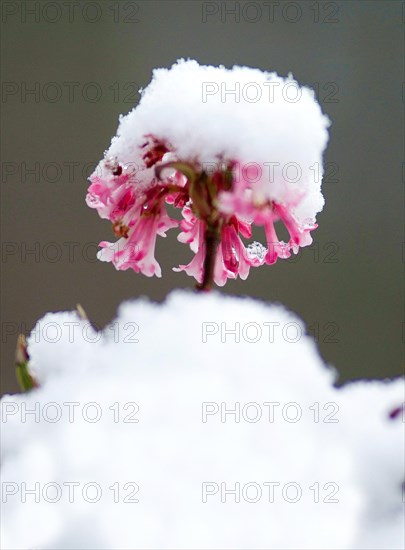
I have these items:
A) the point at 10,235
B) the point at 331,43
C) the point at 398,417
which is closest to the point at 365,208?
the point at 331,43

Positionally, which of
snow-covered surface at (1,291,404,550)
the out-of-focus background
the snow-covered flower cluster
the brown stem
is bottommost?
snow-covered surface at (1,291,404,550)

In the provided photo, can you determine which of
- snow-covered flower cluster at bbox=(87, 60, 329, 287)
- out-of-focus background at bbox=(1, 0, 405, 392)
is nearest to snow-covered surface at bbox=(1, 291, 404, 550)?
snow-covered flower cluster at bbox=(87, 60, 329, 287)

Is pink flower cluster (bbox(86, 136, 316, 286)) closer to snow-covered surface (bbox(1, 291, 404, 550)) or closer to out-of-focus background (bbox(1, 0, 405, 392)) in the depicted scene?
snow-covered surface (bbox(1, 291, 404, 550))

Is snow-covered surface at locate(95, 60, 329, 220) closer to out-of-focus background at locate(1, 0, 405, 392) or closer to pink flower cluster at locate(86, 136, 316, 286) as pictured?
pink flower cluster at locate(86, 136, 316, 286)

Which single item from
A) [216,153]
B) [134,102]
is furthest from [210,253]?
[134,102]

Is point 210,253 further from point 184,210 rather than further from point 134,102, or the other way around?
point 134,102

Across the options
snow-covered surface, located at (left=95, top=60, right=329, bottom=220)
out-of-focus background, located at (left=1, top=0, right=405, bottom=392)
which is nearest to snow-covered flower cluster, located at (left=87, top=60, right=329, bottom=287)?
snow-covered surface, located at (left=95, top=60, right=329, bottom=220)

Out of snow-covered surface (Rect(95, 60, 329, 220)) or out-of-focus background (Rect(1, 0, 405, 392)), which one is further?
out-of-focus background (Rect(1, 0, 405, 392))

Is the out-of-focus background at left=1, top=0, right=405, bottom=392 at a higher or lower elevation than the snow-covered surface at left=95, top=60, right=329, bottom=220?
higher
